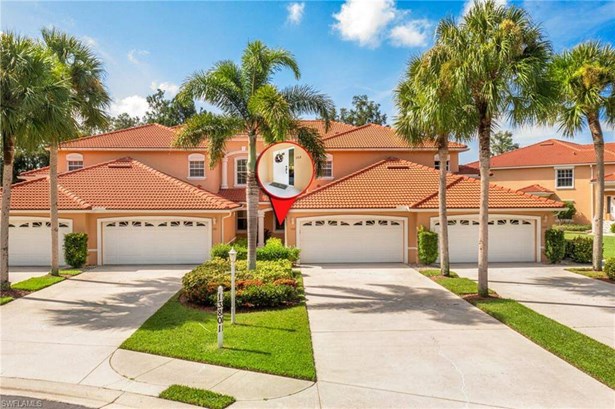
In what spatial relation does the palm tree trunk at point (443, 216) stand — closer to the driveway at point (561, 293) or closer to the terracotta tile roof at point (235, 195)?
the driveway at point (561, 293)

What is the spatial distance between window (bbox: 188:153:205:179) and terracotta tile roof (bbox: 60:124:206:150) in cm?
102

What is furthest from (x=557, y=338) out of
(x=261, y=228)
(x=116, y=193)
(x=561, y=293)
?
(x=116, y=193)

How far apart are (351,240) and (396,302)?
674cm

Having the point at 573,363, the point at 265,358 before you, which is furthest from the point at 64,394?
the point at 573,363

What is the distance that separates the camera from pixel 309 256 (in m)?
17.8

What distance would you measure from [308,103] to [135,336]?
8.73 meters

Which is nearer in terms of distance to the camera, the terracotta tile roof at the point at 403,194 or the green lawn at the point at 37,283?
the green lawn at the point at 37,283

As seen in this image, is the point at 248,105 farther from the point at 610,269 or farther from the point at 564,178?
the point at 564,178

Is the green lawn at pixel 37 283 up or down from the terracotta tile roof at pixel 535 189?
down

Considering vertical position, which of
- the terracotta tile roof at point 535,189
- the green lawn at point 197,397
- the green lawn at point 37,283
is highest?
the terracotta tile roof at point 535,189

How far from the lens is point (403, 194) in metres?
18.4

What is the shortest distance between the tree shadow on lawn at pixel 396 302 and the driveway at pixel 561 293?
1903mm

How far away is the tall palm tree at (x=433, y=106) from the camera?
10984 millimetres

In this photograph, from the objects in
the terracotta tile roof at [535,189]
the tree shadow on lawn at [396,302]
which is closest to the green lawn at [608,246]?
the terracotta tile roof at [535,189]
